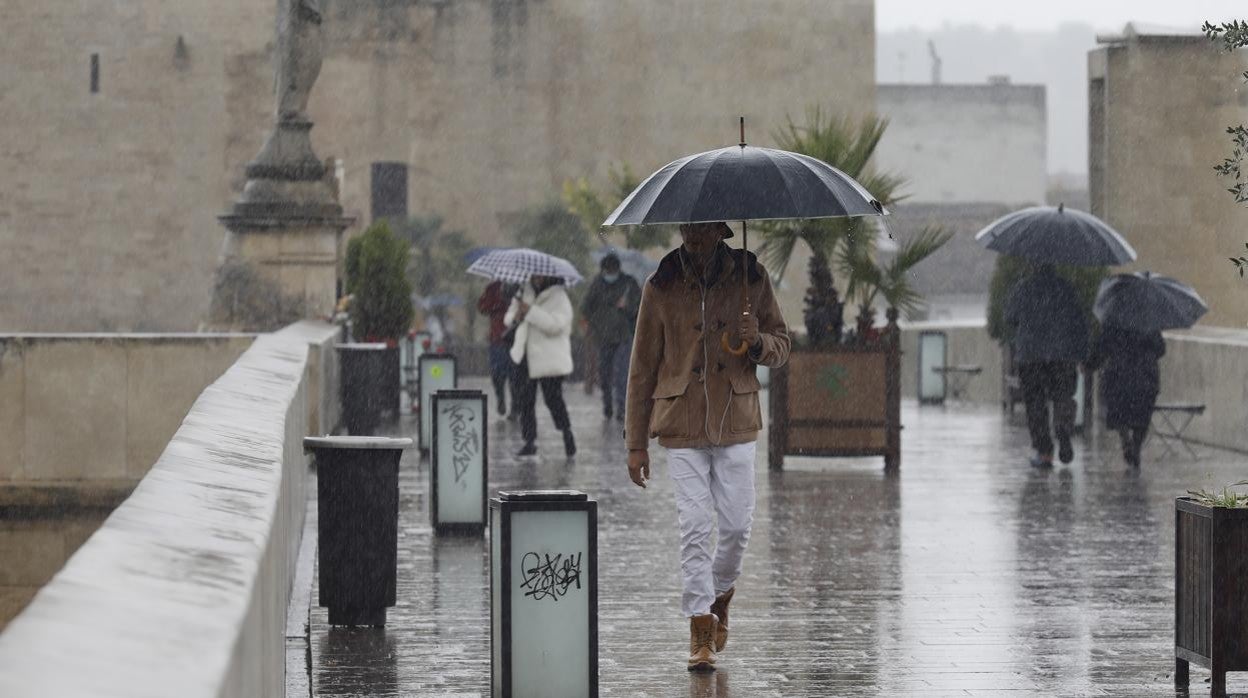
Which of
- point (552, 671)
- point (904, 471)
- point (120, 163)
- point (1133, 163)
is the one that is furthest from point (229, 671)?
point (120, 163)

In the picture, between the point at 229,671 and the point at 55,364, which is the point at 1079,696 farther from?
the point at 55,364

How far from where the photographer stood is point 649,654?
787 centimetres

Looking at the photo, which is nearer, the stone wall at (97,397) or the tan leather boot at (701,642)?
the tan leather boot at (701,642)

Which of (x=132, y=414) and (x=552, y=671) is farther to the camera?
(x=132, y=414)

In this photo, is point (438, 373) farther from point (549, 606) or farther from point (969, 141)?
point (969, 141)

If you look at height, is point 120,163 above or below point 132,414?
above

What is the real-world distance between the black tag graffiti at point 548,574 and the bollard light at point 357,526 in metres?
1.85

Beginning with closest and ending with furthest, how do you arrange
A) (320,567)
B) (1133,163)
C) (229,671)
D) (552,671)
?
(229,671) → (552,671) → (320,567) → (1133,163)

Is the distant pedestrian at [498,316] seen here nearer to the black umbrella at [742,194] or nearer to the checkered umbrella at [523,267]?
the checkered umbrella at [523,267]

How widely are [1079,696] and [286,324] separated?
44.5 ft

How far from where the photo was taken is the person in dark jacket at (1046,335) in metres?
15.3

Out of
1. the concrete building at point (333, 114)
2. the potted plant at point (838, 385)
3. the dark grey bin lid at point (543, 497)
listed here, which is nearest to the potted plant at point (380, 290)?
the potted plant at point (838, 385)

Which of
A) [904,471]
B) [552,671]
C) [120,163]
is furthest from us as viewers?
[120,163]

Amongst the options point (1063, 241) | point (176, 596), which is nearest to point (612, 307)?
point (1063, 241)
